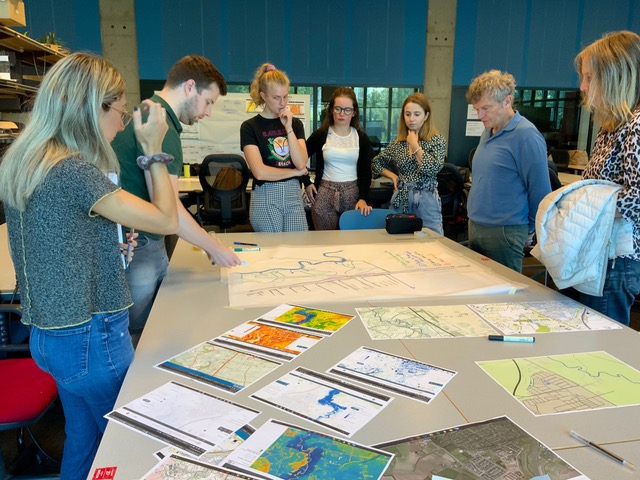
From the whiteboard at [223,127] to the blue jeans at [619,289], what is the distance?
16.2 ft

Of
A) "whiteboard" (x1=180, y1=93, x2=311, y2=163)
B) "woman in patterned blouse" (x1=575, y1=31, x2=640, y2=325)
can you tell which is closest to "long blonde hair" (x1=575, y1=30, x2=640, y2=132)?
"woman in patterned blouse" (x1=575, y1=31, x2=640, y2=325)

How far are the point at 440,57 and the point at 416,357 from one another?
5795 mm

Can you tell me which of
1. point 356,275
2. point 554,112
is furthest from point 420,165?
point 554,112

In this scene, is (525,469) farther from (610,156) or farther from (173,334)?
(610,156)

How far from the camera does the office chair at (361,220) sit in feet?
9.46

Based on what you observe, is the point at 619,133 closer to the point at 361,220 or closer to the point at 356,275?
the point at 356,275

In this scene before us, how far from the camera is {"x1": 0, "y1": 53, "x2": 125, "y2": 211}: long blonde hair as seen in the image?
1.07m

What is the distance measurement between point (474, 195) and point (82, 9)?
17.1 feet

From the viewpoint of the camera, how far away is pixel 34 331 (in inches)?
47.0

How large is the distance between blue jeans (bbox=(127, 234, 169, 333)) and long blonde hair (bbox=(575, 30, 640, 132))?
160 centimetres

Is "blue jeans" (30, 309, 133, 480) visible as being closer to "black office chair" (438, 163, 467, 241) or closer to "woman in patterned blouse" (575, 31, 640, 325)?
"woman in patterned blouse" (575, 31, 640, 325)

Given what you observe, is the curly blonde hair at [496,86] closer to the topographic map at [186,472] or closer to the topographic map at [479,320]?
the topographic map at [479,320]

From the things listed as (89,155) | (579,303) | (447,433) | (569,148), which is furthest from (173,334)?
(569,148)

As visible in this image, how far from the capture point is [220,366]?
1.16 metres
